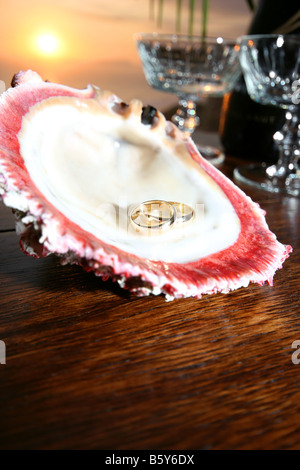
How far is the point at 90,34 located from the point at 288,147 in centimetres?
97

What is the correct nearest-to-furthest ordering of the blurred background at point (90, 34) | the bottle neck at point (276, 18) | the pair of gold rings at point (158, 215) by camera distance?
the pair of gold rings at point (158, 215), the bottle neck at point (276, 18), the blurred background at point (90, 34)

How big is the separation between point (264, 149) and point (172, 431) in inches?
24.0

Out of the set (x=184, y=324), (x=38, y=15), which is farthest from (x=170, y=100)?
(x=184, y=324)

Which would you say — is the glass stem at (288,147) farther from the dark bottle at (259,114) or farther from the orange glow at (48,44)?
the orange glow at (48,44)

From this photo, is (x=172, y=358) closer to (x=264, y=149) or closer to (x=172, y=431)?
(x=172, y=431)

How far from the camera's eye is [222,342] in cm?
25

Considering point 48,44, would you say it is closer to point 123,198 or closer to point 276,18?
point 276,18

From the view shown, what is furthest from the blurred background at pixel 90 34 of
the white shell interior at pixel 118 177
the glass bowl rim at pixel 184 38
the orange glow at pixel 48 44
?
the white shell interior at pixel 118 177

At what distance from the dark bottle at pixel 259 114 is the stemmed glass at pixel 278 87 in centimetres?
9

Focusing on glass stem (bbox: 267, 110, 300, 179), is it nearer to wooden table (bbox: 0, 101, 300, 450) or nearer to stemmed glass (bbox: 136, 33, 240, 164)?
stemmed glass (bbox: 136, 33, 240, 164)

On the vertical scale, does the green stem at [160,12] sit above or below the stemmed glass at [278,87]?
above

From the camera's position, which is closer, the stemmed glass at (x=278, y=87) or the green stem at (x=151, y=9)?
the stemmed glass at (x=278, y=87)

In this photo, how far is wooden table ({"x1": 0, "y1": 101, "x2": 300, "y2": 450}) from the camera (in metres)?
0.19

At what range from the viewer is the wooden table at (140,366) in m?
0.19
